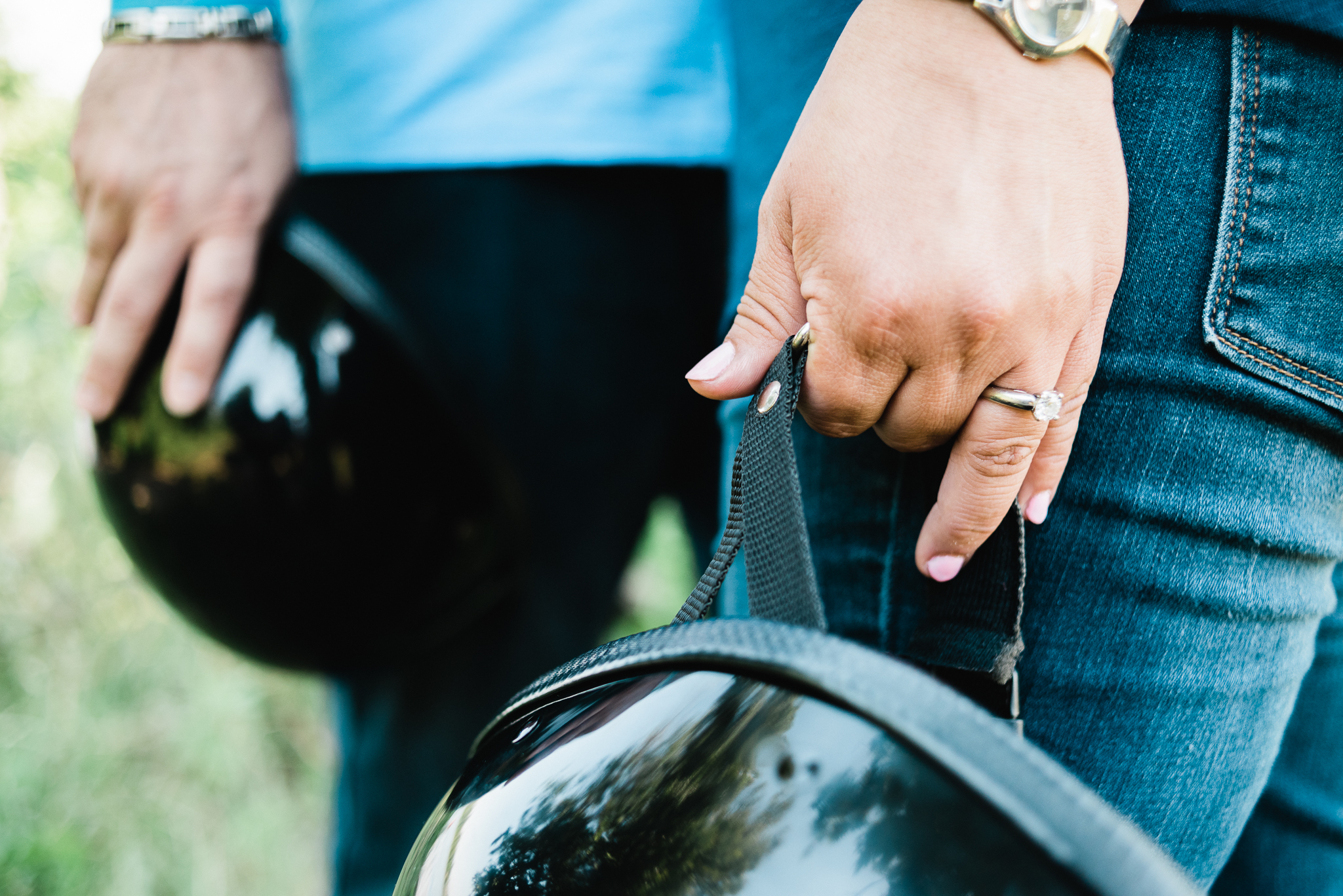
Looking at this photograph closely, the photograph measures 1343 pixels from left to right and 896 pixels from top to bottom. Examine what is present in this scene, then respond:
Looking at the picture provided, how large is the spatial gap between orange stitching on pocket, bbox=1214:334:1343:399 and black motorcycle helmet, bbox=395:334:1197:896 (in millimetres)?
215

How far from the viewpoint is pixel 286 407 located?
827 millimetres

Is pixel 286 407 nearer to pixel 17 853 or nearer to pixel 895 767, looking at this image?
pixel 895 767

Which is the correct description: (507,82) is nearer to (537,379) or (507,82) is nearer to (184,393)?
(537,379)

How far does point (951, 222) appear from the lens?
1.18 feet

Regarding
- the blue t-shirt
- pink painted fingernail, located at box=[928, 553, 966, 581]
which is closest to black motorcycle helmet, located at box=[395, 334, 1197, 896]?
pink painted fingernail, located at box=[928, 553, 966, 581]

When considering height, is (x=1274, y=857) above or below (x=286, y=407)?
below

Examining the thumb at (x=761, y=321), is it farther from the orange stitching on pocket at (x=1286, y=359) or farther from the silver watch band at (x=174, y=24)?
the silver watch band at (x=174, y=24)

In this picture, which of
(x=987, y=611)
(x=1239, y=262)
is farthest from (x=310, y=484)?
(x=1239, y=262)

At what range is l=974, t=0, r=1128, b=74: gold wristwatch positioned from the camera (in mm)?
364

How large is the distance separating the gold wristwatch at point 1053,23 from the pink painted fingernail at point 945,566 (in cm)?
26

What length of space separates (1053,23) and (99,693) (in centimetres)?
206

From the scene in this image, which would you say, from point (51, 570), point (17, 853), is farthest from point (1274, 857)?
point (51, 570)

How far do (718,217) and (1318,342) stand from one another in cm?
63

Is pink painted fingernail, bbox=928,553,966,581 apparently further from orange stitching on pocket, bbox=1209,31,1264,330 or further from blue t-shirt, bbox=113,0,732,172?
blue t-shirt, bbox=113,0,732,172
